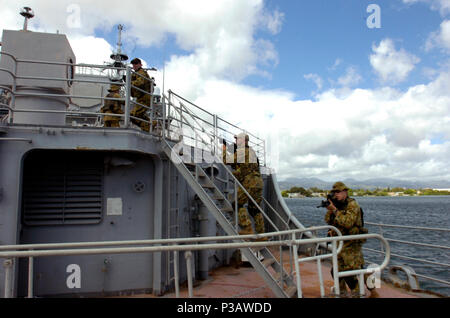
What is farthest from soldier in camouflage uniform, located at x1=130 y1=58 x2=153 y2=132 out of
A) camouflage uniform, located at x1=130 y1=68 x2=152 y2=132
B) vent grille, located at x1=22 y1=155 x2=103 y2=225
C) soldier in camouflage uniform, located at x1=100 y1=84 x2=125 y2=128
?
vent grille, located at x1=22 y1=155 x2=103 y2=225

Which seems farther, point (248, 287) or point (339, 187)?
point (248, 287)

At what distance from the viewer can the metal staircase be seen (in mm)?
4828

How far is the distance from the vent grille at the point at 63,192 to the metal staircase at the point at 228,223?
1475 mm

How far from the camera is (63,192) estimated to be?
18.4 feet

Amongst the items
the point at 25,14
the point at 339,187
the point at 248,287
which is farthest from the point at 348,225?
the point at 25,14

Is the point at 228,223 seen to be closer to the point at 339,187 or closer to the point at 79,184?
the point at 339,187

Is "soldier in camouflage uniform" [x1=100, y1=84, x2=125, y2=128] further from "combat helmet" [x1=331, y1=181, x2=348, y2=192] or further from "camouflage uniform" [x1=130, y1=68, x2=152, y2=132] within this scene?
"combat helmet" [x1=331, y1=181, x2=348, y2=192]

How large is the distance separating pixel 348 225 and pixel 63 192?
4854mm

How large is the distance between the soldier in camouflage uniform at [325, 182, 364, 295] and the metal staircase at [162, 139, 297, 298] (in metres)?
0.94

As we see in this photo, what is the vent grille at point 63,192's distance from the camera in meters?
5.49

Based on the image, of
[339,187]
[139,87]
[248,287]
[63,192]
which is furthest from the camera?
[139,87]

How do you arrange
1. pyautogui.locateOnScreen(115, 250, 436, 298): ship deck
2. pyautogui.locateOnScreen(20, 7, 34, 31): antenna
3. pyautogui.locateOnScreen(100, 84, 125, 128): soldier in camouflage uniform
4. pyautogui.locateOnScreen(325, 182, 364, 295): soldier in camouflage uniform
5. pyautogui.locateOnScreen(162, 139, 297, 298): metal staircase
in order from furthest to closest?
pyautogui.locateOnScreen(20, 7, 34, 31): antenna, pyautogui.locateOnScreen(100, 84, 125, 128): soldier in camouflage uniform, pyautogui.locateOnScreen(115, 250, 436, 298): ship deck, pyautogui.locateOnScreen(162, 139, 297, 298): metal staircase, pyautogui.locateOnScreen(325, 182, 364, 295): soldier in camouflage uniform

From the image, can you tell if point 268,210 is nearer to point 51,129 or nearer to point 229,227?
point 229,227

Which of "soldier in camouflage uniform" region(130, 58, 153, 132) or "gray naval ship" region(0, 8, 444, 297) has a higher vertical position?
"soldier in camouflage uniform" region(130, 58, 153, 132)
